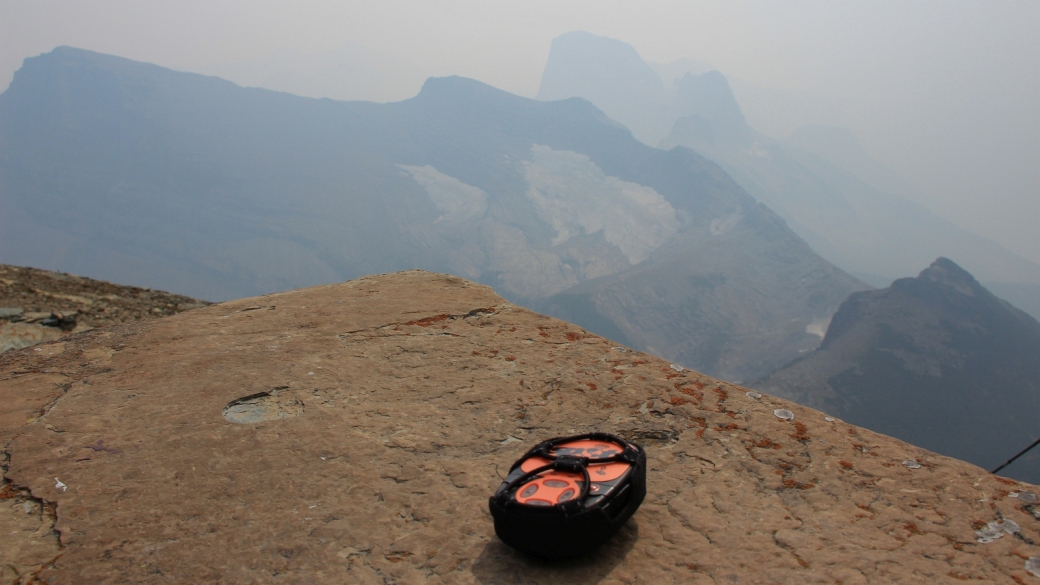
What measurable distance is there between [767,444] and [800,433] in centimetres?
25

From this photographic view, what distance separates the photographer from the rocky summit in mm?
2143

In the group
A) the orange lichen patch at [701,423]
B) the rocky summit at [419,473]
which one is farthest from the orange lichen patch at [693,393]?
the orange lichen patch at [701,423]

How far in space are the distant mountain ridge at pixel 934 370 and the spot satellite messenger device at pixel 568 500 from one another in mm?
67365

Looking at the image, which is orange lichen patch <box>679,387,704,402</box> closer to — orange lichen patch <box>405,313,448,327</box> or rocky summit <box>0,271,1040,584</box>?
rocky summit <box>0,271,1040,584</box>

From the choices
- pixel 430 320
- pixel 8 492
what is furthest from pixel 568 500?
pixel 430 320

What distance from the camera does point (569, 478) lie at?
7.10 feet

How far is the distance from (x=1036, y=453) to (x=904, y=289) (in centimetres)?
3041

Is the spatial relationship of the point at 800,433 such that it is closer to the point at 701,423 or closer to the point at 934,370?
the point at 701,423

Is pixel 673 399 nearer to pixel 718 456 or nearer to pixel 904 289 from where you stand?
pixel 718 456

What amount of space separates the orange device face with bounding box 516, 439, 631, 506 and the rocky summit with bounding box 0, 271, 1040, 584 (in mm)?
277

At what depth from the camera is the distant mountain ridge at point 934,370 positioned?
60.1 m

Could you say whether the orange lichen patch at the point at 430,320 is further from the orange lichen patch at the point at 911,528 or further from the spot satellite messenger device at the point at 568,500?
the orange lichen patch at the point at 911,528

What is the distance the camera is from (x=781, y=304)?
393 feet

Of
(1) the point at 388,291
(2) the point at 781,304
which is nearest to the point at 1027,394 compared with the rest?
(2) the point at 781,304
